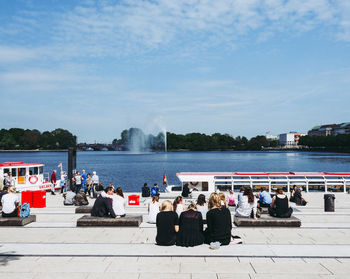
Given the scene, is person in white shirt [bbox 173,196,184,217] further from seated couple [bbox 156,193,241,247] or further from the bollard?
the bollard

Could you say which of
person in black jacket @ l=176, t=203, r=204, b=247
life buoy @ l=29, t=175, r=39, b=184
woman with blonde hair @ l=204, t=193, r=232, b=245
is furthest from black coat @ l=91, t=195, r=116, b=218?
life buoy @ l=29, t=175, r=39, b=184

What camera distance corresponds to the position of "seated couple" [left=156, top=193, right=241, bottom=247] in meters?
11.0

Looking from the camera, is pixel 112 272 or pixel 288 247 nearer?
pixel 112 272

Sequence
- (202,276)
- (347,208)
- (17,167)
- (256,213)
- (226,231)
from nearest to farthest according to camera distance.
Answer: (202,276) < (226,231) < (256,213) < (347,208) < (17,167)

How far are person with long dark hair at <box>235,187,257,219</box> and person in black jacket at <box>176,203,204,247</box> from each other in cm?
359

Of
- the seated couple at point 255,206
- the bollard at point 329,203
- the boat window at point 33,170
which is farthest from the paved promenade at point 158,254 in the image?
the boat window at point 33,170

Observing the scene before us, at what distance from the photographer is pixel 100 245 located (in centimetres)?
1177

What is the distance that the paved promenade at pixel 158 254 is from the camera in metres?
9.07

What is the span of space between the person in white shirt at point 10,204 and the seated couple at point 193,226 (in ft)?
22.2

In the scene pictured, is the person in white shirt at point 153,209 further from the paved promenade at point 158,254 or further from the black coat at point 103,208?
the black coat at point 103,208

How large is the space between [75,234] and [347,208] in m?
14.8

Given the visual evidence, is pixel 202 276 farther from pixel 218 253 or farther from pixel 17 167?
pixel 17 167

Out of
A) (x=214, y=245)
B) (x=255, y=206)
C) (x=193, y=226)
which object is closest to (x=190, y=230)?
(x=193, y=226)

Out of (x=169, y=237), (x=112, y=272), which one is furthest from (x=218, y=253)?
(x=112, y=272)
